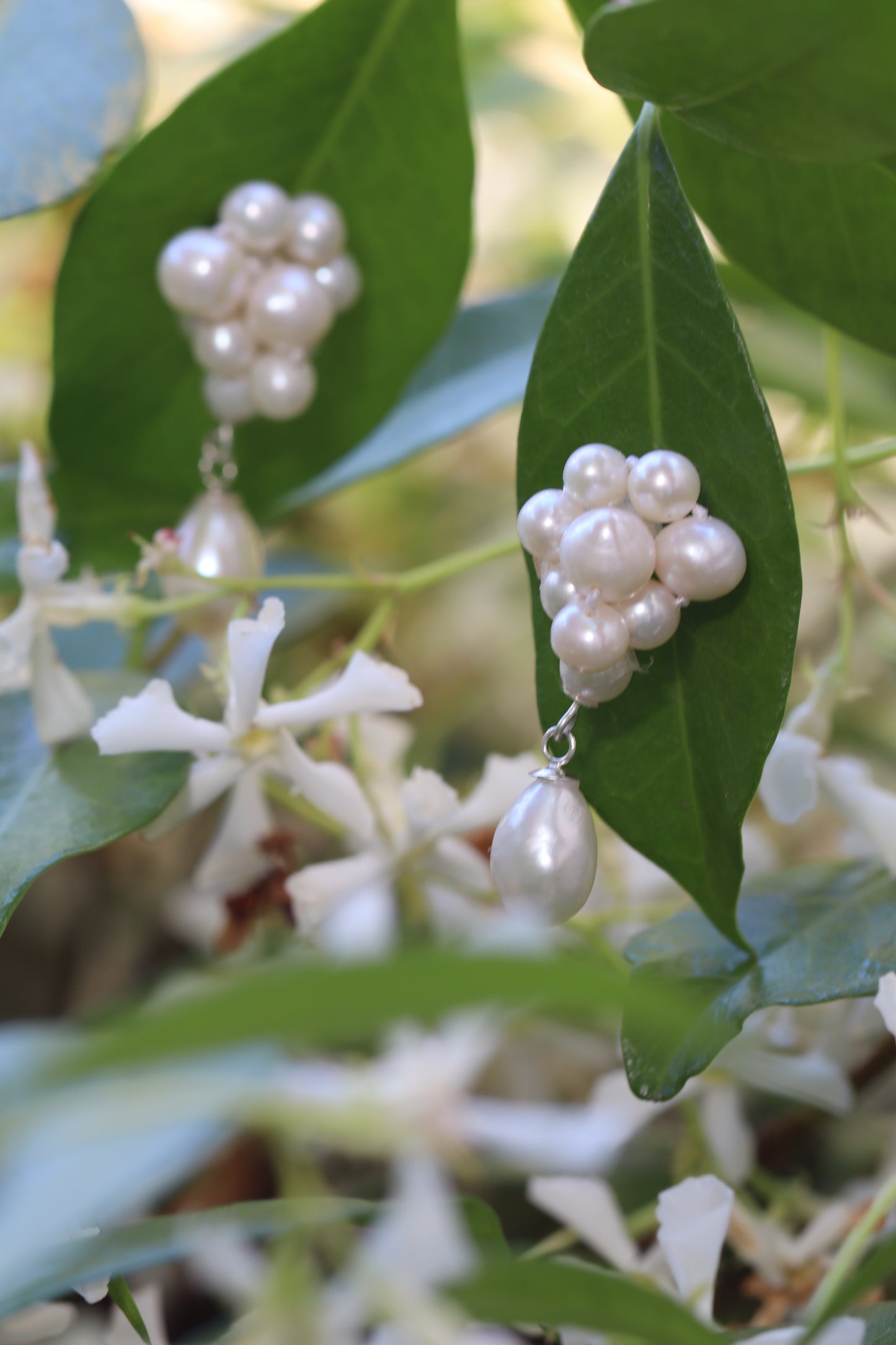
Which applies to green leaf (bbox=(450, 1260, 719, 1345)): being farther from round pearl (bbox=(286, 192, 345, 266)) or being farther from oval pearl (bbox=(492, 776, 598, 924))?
round pearl (bbox=(286, 192, 345, 266))

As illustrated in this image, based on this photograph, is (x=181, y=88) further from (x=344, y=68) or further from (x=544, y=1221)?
(x=544, y=1221)

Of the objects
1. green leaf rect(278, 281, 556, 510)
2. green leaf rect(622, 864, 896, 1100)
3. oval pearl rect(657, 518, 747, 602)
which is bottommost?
green leaf rect(622, 864, 896, 1100)

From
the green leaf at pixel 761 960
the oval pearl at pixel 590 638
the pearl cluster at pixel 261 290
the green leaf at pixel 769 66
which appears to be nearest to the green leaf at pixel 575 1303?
the green leaf at pixel 761 960

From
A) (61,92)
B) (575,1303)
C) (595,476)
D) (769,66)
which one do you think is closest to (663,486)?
(595,476)

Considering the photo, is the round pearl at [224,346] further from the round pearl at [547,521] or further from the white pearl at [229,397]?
the round pearl at [547,521]

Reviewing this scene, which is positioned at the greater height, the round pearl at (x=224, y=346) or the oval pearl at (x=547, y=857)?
the round pearl at (x=224, y=346)

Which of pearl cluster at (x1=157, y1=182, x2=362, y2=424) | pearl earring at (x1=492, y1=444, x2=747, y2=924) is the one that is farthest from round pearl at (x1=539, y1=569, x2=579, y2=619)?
pearl cluster at (x1=157, y1=182, x2=362, y2=424)

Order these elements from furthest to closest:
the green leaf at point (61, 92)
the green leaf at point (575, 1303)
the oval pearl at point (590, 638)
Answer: the green leaf at point (61, 92)
the oval pearl at point (590, 638)
the green leaf at point (575, 1303)

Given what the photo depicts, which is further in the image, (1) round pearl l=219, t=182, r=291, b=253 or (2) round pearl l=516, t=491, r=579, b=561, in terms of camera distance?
(1) round pearl l=219, t=182, r=291, b=253

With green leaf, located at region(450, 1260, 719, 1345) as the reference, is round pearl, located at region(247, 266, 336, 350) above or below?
above
